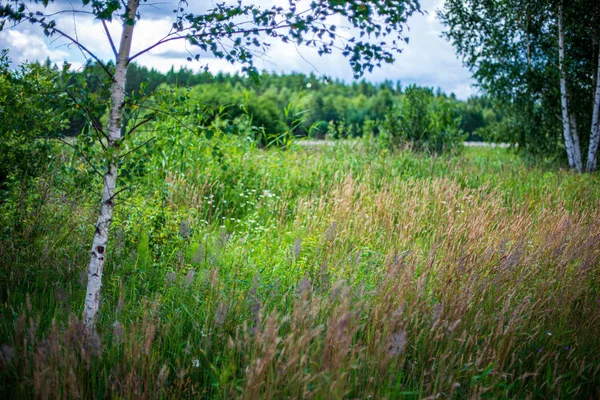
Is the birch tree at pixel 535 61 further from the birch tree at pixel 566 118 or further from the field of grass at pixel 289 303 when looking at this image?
the field of grass at pixel 289 303

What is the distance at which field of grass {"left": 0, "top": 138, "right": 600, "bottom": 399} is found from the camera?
82.5 inches

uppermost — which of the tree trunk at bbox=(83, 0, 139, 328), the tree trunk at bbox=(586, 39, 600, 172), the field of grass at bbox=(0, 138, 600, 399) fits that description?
the tree trunk at bbox=(586, 39, 600, 172)

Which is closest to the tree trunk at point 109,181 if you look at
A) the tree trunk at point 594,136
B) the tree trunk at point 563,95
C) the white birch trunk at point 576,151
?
the tree trunk at point 563,95

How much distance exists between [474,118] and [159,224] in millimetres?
47767

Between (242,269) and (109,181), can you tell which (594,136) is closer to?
(242,269)


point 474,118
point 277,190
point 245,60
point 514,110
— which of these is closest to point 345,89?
point 474,118

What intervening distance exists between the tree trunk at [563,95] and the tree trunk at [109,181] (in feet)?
33.9

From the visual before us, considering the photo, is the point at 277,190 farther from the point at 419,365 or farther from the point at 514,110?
the point at 514,110

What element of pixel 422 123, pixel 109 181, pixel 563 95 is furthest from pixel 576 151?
pixel 109 181

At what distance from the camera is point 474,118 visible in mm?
46750

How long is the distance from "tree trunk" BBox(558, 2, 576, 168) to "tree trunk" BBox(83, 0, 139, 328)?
33.9ft

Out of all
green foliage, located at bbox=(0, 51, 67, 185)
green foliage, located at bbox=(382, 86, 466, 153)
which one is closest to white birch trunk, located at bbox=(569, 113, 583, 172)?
green foliage, located at bbox=(382, 86, 466, 153)

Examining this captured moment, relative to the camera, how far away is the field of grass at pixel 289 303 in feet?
6.88

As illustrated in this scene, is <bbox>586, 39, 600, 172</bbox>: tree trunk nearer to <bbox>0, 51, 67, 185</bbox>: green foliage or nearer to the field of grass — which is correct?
the field of grass
